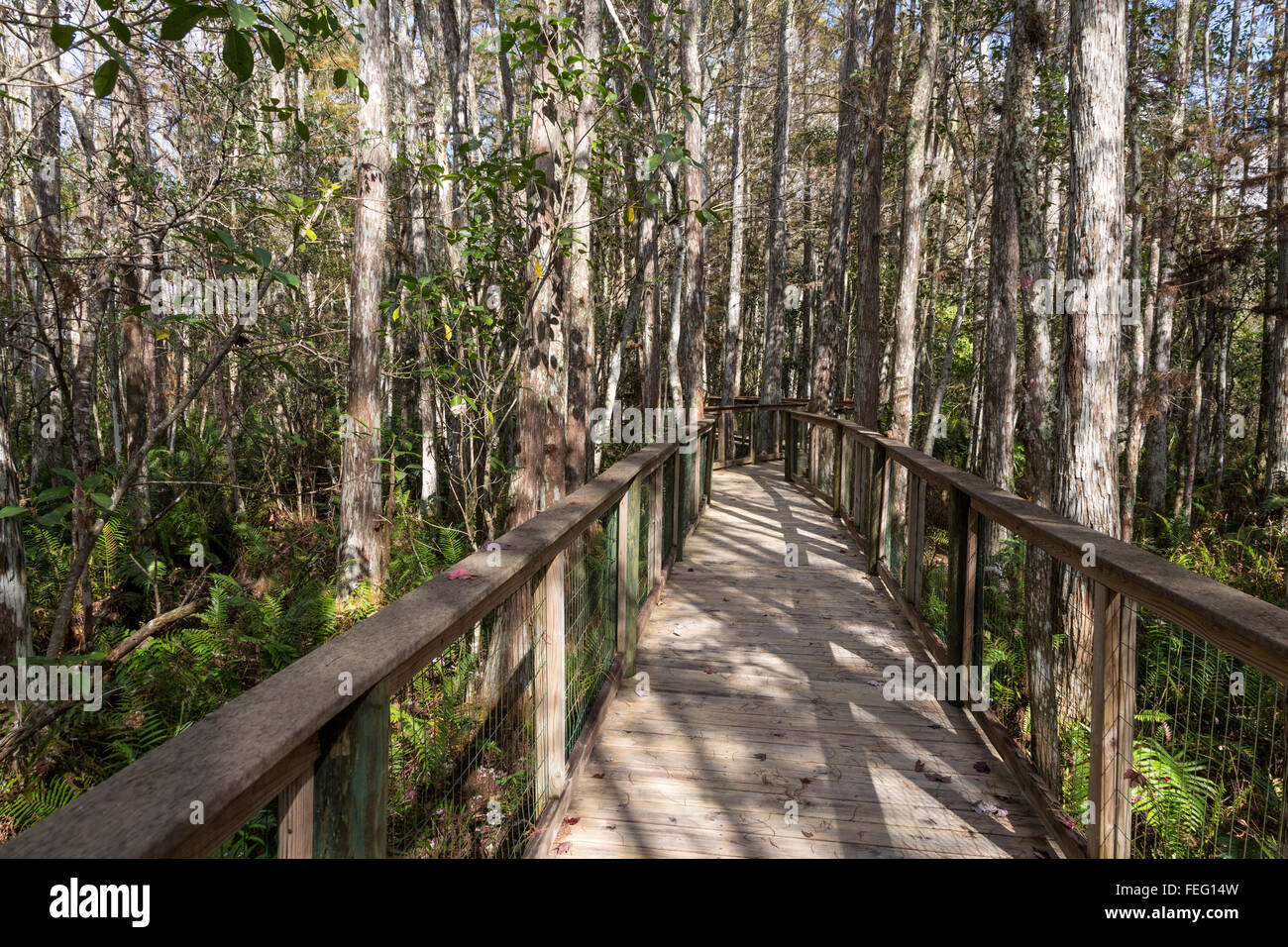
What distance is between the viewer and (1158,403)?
13102mm

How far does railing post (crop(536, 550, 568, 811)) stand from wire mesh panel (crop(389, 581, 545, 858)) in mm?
→ 23

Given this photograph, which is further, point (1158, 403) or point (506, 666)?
point (1158, 403)

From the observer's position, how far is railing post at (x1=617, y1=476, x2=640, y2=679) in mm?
4449

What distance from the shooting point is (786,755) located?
3855 millimetres

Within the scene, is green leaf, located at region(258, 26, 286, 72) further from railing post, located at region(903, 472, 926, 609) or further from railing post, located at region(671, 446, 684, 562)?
railing post, located at region(671, 446, 684, 562)

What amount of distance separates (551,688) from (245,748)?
2081mm

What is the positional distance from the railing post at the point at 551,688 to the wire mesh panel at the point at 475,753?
0.02 m

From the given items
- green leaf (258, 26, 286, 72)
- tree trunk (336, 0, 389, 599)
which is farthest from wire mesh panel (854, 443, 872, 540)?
green leaf (258, 26, 286, 72)

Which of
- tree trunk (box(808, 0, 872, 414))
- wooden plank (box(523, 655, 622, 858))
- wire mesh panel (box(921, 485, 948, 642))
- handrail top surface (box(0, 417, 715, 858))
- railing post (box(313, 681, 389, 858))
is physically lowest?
wire mesh panel (box(921, 485, 948, 642))

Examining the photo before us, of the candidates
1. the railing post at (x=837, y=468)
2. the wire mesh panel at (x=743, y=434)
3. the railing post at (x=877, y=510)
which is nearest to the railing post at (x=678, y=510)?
the railing post at (x=877, y=510)
